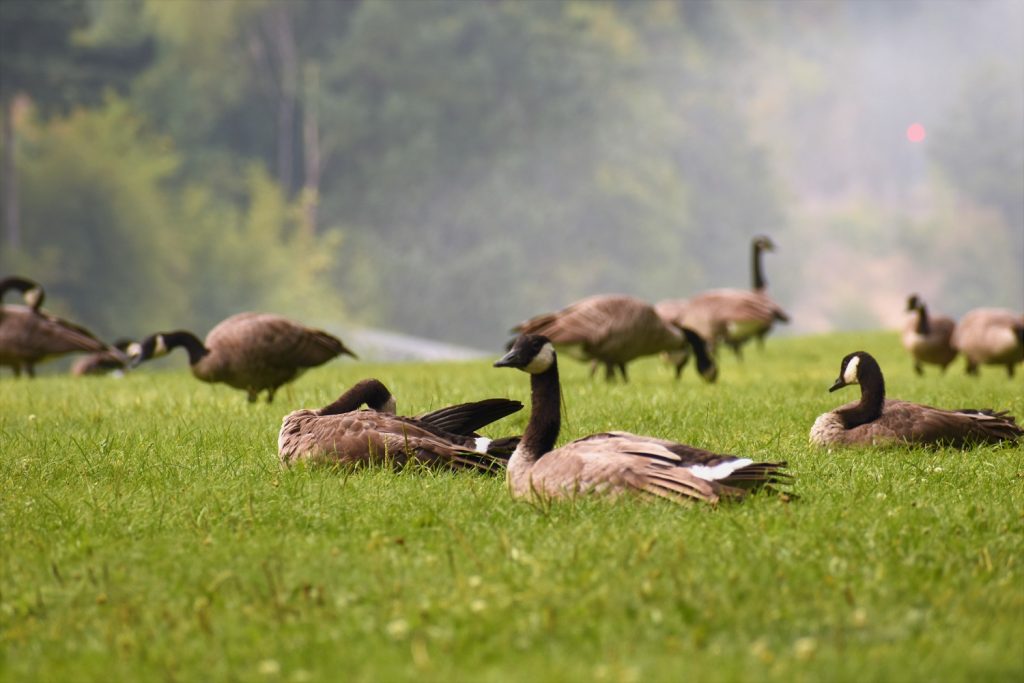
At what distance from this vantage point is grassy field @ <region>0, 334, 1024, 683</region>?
15.1 feet

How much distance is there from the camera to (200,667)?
4.62 metres

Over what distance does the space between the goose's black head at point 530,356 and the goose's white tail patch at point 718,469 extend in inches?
46.9

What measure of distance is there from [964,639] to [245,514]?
390 centimetres

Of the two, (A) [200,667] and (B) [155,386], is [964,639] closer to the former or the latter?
(A) [200,667]

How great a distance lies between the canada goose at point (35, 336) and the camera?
19.4m

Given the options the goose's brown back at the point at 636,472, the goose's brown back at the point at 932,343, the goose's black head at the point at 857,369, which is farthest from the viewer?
the goose's brown back at the point at 932,343

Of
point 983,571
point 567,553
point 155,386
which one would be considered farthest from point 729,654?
point 155,386

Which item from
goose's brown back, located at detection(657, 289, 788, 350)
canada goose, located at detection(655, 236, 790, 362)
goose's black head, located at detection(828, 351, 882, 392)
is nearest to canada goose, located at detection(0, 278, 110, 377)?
goose's brown back, located at detection(657, 289, 788, 350)

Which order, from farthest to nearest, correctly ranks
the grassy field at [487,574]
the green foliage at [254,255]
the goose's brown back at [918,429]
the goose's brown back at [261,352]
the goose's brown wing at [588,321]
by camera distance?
the green foliage at [254,255] < the goose's brown wing at [588,321] < the goose's brown back at [261,352] < the goose's brown back at [918,429] < the grassy field at [487,574]

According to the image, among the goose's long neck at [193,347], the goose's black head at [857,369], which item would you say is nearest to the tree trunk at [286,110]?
the goose's long neck at [193,347]

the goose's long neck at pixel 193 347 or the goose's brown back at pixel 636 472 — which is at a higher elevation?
the goose's long neck at pixel 193 347

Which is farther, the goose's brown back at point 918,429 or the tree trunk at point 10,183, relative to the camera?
the tree trunk at point 10,183

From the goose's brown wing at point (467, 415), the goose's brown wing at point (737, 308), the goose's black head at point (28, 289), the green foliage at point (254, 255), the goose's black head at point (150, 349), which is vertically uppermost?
the green foliage at point (254, 255)

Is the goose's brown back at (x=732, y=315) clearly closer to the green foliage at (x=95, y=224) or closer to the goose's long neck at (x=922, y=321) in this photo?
the goose's long neck at (x=922, y=321)
